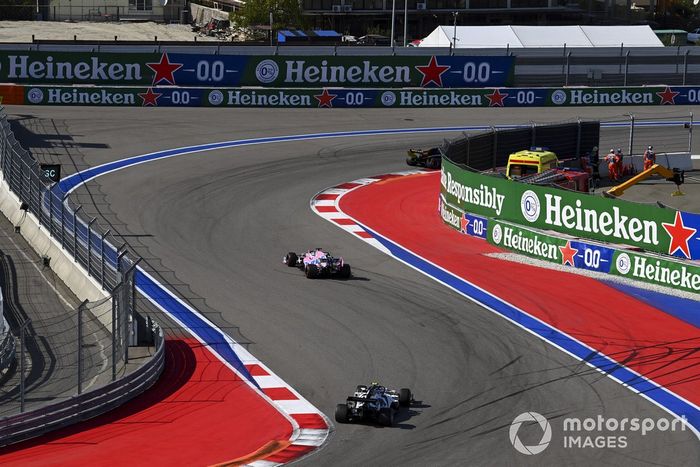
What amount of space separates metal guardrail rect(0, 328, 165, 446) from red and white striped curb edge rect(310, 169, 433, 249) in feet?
36.0

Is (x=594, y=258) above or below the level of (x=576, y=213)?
below

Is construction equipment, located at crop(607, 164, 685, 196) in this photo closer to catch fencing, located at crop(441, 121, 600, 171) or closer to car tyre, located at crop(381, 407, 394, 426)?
catch fencing, located at crop(441, 121, 600, 171)

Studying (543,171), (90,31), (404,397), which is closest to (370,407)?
(404,397)

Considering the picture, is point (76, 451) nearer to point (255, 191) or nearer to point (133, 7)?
point (255, 191)

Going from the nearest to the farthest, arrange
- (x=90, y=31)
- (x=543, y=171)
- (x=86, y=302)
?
1. (x=86, y=302)
2. (x=543, y=171)
3. (x=90, y=31)

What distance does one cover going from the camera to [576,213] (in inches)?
1115

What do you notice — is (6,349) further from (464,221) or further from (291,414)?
(464,221)

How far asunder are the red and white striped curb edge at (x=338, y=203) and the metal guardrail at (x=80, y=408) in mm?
10972

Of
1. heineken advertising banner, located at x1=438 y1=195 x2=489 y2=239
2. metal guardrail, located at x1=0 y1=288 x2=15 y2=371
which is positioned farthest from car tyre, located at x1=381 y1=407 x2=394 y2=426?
heineken advertising banner, located at x1=438 y1=195 x2=489 y2=239

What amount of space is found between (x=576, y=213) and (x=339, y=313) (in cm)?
763

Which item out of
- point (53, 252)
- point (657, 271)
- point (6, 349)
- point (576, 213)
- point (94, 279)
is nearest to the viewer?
point (6, 349)

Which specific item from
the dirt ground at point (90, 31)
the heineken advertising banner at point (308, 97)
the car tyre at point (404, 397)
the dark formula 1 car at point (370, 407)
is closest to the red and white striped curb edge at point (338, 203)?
the car tyre at point (404, 397)

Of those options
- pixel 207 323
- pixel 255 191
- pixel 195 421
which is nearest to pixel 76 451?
pixel 195 421

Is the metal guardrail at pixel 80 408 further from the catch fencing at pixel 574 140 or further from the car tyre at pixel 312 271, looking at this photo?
the catch fencing at pixel 574 140
